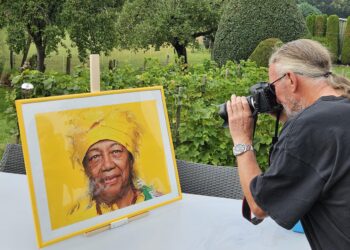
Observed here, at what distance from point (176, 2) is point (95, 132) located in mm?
13860

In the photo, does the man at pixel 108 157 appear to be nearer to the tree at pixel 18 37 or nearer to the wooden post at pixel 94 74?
the wooden post at pixel 94 74

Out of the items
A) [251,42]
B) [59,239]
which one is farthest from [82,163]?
[251,42]

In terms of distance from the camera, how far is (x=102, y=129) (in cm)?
181

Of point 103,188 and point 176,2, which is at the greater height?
point 176,2

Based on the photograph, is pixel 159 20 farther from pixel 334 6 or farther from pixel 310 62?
pixel 334 6

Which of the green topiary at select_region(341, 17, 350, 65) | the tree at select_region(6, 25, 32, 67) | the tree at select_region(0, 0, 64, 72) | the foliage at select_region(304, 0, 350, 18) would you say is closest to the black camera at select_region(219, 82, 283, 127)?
the tree at select_region(0, 0, 64, 72)

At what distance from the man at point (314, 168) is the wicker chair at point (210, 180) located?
0.85 m

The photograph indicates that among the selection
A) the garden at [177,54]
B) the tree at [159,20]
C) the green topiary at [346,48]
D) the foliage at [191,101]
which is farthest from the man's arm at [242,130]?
the green topiary at [346,48]

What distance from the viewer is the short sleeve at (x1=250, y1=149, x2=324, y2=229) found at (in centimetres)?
134

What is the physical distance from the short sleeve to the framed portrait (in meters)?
0.62

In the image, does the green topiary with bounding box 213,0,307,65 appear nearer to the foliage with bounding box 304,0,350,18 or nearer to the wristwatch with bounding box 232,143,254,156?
the wristwatch with bounding box 232,143,254,156

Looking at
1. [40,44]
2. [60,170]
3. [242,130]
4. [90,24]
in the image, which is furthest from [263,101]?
[40,44]

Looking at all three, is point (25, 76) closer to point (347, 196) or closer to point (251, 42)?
point (347, 196)

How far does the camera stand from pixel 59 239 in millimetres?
1601
